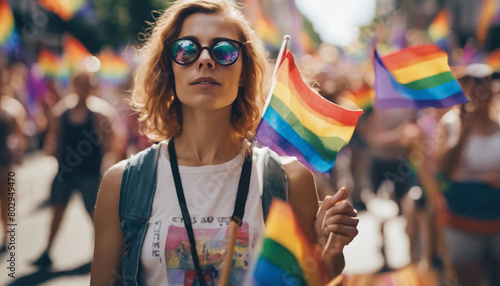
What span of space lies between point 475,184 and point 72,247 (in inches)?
180

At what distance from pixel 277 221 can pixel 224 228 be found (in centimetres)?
41

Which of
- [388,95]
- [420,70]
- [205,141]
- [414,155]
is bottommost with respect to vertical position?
[414,155]

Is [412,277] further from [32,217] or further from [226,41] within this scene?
[32,217]

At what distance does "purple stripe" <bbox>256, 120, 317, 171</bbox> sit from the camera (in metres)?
2.23

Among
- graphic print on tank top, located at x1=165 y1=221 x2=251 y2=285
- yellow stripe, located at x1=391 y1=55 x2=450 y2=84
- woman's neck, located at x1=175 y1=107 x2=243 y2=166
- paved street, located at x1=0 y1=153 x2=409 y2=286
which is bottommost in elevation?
paved street, located at x1=0 y1=153 x2=409 y2=286

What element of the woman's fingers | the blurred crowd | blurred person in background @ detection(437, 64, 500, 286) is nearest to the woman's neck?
the woman's fingers

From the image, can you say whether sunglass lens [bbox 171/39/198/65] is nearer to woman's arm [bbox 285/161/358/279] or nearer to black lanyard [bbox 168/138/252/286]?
black lanyard [bbox 168/138/252/286]

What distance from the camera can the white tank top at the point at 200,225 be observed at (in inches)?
81.0

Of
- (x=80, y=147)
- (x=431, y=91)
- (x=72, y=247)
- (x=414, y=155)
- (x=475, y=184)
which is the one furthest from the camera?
(x=72, y=247)

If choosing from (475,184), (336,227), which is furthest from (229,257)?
(475,184)

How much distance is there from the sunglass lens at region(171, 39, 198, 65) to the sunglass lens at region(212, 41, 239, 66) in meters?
0.08

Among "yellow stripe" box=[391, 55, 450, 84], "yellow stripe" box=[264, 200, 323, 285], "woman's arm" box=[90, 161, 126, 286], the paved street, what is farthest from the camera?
the paved street

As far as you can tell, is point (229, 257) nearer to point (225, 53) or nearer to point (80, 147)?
point (225, 53)

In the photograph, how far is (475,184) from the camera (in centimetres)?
405
